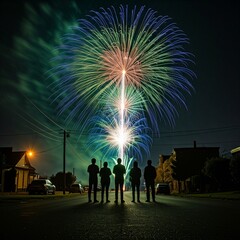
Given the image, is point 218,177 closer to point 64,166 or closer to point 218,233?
point 64,166

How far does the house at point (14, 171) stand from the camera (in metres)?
52.8

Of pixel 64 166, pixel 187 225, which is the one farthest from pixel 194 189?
pixel 187 225

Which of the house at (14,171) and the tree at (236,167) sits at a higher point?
the house at (14,171)

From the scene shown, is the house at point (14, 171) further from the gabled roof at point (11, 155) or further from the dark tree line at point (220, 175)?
the dark tree line at point (220, 175)

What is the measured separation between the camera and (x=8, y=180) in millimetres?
54188

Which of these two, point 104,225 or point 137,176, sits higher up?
point 137,176

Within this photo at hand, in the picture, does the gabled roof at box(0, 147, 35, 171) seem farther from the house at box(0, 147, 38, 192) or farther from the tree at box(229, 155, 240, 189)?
the tree at box(229, 155, 240, 189)

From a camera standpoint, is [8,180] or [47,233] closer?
[47,233]

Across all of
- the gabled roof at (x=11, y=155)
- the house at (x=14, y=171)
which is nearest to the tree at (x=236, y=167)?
the house at (x=14, y=171)

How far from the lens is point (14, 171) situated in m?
54.3

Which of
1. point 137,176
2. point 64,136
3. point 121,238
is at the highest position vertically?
point 64,136

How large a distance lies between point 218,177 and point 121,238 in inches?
1517

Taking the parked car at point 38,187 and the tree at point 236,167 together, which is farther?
the parked car at point 38,187

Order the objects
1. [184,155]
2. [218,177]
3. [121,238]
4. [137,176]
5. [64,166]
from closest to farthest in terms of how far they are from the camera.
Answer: [121,238] → [137,176] → [218,177] → [64,166] → [184,155]
